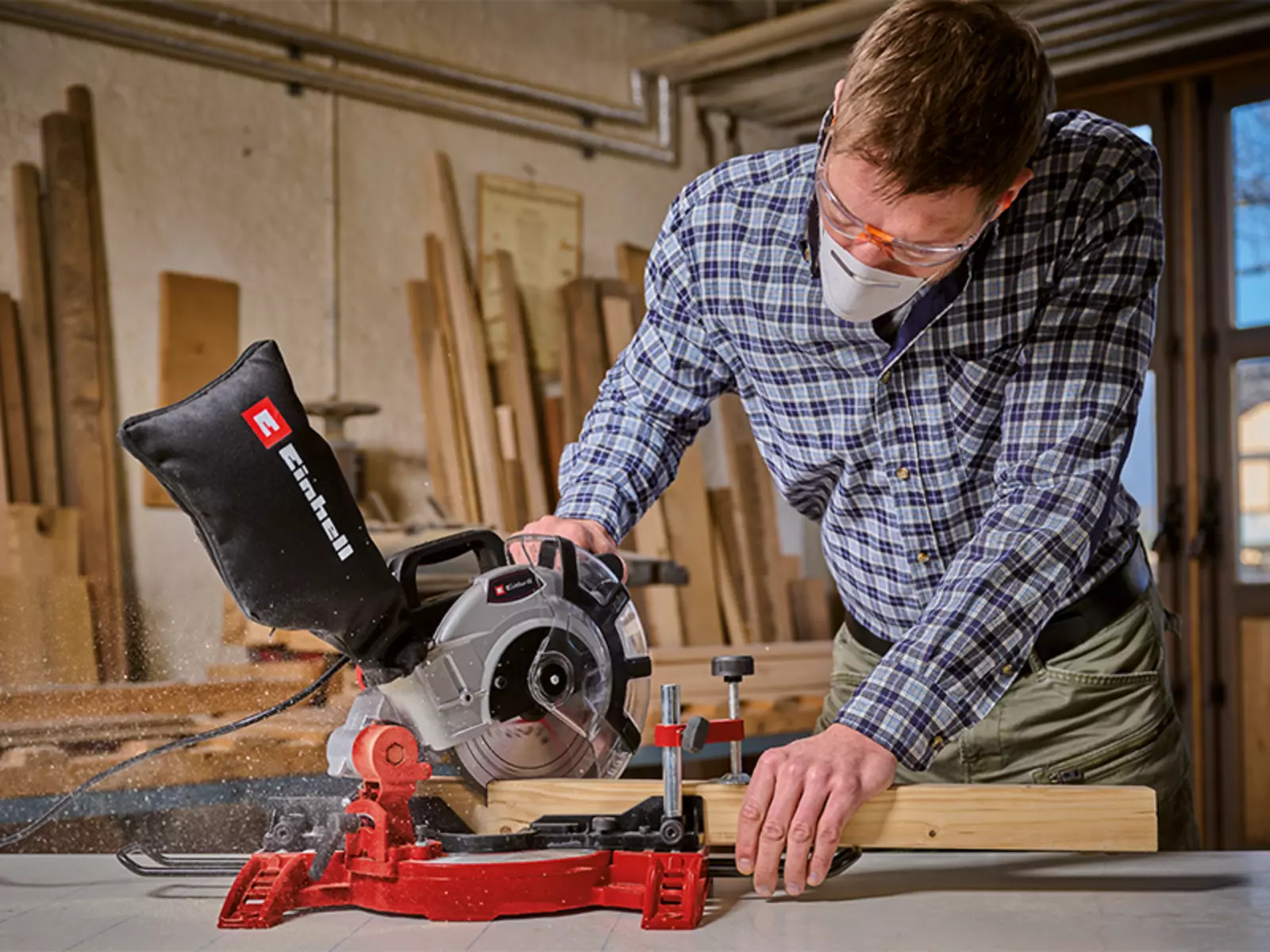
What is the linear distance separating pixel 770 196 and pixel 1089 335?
43cm

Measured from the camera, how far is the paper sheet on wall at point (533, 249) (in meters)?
4.56

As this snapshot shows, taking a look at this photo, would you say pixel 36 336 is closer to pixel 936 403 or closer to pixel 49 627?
pixel 49 627

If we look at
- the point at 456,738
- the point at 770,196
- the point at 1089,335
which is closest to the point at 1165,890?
the point at 1089,335

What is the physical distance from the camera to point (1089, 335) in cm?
147

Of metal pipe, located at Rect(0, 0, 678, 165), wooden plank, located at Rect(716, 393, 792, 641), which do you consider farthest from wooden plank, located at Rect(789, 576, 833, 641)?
metal pipe, located at Rect(0, 0, 678, 165)

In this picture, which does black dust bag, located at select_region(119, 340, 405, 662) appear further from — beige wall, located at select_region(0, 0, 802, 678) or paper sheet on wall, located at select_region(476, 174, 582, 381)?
paper sheet on wall, located at select_region(476, 174, 582, 381)

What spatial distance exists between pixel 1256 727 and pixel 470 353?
3.09m

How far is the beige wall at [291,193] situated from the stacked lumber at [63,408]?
0.23 ft

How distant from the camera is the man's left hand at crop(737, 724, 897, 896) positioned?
1.16 meters

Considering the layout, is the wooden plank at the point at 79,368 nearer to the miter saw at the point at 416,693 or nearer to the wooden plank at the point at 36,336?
the wooden plank at the point at 36,336

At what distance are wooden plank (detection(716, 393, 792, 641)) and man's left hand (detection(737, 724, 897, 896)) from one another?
343 cm

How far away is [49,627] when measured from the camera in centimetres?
331

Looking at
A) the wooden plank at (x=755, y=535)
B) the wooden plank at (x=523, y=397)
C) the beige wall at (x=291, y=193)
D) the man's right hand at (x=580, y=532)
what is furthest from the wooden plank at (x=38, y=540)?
the man's right hand at (x=580, y=532)

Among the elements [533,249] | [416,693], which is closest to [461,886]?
[416,693]
